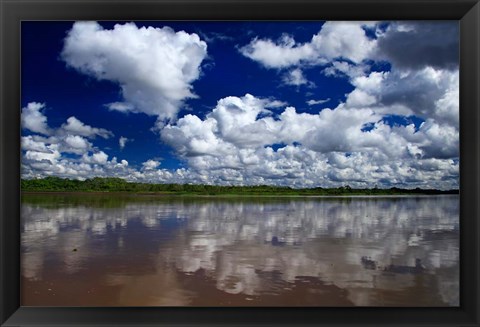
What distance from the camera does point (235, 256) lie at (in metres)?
2.89

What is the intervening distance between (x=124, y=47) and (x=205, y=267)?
1585 millimetres

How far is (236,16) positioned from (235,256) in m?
2.04

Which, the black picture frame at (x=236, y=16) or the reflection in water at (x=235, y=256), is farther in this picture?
the reflection in water at (x=235, y=256)

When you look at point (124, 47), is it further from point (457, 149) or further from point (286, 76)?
point (457, 149)

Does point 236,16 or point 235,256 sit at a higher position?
point 236,16

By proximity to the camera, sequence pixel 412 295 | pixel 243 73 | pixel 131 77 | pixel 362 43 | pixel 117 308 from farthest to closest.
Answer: pixel 243 73 < pixel 131 77 < pixel 362 43 < pixel 412 295 < pixel 117 308

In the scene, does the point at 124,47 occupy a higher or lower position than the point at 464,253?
higher

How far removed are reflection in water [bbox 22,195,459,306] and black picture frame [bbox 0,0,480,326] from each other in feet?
0.32

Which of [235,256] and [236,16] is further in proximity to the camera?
[235,256]

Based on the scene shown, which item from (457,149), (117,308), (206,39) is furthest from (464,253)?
(206,39)

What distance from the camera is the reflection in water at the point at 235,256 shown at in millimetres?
2059

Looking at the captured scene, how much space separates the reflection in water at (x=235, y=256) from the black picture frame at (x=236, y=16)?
0.32 feet

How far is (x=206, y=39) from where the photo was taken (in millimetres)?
2734

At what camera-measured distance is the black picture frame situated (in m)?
1.25
